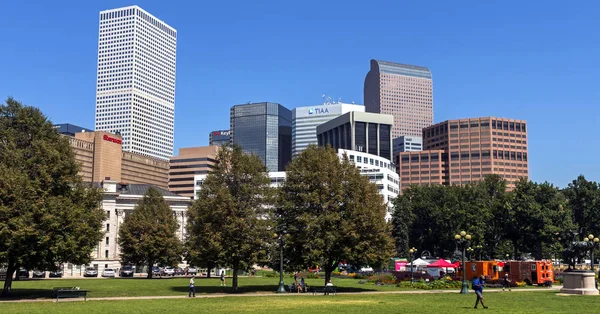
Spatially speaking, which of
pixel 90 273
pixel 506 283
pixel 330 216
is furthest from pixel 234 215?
pixel 90 273

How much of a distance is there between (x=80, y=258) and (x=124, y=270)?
5615cm

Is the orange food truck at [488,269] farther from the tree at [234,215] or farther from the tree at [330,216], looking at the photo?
the tree at [234,215]

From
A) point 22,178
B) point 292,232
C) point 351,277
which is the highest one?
point 22,178

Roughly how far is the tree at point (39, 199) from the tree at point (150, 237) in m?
36.5

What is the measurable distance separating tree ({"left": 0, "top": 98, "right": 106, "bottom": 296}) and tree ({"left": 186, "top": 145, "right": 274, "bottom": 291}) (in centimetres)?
939

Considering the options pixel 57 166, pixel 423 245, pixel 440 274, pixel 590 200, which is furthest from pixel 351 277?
pixel 57 166

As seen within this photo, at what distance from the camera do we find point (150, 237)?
8938 cm

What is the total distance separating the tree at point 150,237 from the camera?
89.5 m

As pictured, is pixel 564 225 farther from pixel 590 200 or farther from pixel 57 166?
pixel 57 166

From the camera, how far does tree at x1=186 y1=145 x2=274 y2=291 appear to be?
55.8 metres

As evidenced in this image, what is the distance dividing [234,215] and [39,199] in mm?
16801

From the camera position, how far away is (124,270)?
10444 centimetres

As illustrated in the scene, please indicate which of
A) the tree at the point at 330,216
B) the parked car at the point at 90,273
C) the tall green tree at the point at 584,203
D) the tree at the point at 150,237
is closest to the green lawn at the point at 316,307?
the tree at the point at 330,216

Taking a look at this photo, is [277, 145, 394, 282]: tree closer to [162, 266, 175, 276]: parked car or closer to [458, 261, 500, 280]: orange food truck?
[458, 261, 500, 280]: orange food truck
